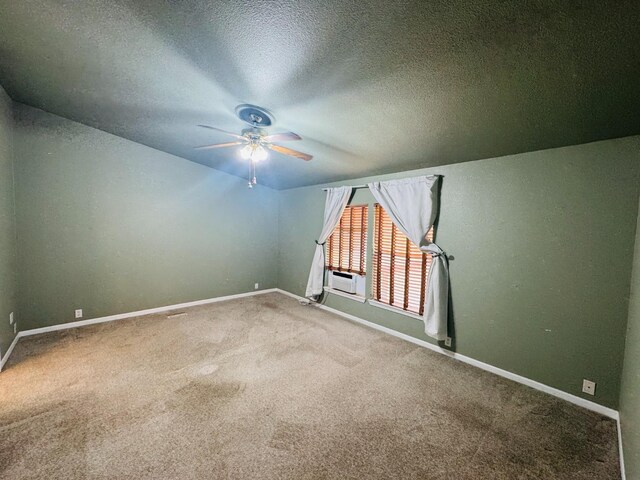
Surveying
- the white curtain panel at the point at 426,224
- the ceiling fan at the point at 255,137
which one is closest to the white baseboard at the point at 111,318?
the ceiling fan at the point at 255,137

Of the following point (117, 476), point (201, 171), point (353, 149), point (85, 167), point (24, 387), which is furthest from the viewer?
point (201, 171)

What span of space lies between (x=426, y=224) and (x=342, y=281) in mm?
1838

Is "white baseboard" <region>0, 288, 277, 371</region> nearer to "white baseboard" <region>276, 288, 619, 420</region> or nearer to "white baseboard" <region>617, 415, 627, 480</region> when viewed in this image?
"white baseboard" <region>276, 288, 619, 420</region>

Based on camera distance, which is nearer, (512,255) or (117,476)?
(117,476)

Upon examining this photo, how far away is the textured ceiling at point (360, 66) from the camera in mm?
1310

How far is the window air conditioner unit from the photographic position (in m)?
4.30

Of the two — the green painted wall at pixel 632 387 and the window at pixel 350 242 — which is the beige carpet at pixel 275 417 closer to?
the green painted wall at pixel 632 387

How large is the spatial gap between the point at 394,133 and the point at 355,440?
2.75 meters

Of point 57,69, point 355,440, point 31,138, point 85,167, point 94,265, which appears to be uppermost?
point 57,69

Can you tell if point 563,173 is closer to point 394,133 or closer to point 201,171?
point 394,133

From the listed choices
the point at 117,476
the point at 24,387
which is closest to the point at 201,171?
the point at 24,387

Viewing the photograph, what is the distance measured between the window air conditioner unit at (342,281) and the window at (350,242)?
3.4 inches

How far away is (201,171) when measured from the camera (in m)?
4.86

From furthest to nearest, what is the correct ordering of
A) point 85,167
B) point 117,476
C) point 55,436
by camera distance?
point 85,167 < point 55,436 < point 117,476
